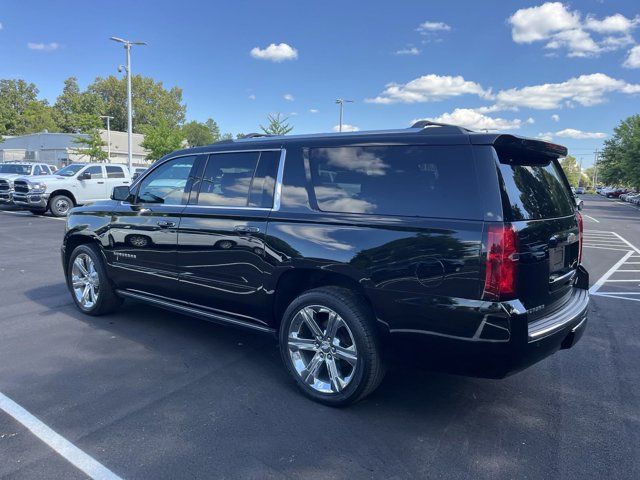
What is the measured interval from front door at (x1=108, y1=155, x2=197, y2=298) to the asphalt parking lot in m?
0.60

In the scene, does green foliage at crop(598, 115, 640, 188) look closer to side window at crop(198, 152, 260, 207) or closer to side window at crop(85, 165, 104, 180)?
side window at crop(85, 165, 104, 180)

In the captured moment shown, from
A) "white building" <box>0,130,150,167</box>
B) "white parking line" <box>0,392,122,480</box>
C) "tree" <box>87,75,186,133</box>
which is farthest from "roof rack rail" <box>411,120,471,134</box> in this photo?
"tree" <box>87,75,186,133</box>

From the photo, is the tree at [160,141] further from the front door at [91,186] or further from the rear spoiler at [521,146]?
the rear spoiler at [521,146]

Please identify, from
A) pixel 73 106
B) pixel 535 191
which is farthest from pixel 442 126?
pixel 73 106

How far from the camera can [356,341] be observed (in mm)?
3334

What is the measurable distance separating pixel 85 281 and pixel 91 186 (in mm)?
12758

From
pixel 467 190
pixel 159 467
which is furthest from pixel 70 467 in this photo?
pixel 467 190

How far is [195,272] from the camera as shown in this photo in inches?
172

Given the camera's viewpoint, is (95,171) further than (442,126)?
Yes

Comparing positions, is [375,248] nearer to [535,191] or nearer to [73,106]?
[535,191]

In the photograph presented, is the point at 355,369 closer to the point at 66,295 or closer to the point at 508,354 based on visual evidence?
the point at 508,354

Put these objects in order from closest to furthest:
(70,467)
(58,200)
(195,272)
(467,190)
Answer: (70,467) < (467,190) < (195,272) < (58,200)

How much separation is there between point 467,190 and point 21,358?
391cm

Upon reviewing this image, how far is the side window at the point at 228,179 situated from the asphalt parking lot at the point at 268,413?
1392 mm
